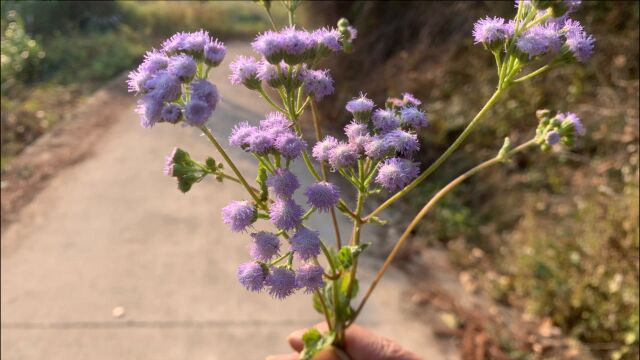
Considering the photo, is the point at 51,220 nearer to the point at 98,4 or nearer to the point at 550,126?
the point at 98,4

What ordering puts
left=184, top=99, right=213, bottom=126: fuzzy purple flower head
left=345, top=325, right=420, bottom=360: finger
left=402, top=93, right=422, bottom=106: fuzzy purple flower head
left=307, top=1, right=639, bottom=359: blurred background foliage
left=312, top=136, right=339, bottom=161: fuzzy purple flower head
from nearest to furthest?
1. left=184, top=99, right=213, bottom=126: fuzzy purple flower head
2. left=312, top=136, right=339, bottom=161: fuzzy purple flower head
3. left=402, top=93, right=422, bottom=106: fuzzy purple flower head
4. left=345, top=325, right=420, bottom=360: finger
5. left=307, top=1, right=639, bottom=359: blurred background foliage

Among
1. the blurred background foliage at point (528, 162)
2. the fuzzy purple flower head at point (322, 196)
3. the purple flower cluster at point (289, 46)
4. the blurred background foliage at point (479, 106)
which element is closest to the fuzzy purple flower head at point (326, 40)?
the purple flower cluster at point (289, 46)

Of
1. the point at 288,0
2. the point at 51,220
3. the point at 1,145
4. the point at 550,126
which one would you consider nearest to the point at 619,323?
the point at 550,126

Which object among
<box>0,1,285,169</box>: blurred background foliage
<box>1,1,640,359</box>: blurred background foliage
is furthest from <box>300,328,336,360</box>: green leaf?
<box>1,1,640,359</box>: blurred background foliage

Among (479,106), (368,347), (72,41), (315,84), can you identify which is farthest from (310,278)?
(72,41)

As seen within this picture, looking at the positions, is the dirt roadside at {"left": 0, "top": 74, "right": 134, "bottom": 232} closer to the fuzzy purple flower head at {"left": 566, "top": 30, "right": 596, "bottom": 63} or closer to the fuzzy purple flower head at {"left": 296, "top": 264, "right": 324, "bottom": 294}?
the fuzzy purple flower head at {"left": 296, "top": 264, "right": 324, "bottom": 294}

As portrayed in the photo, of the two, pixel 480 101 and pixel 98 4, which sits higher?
pixel 480 101

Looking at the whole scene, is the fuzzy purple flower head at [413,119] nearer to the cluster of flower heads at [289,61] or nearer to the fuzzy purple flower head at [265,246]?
the cluster of flower heads at [289,61]
